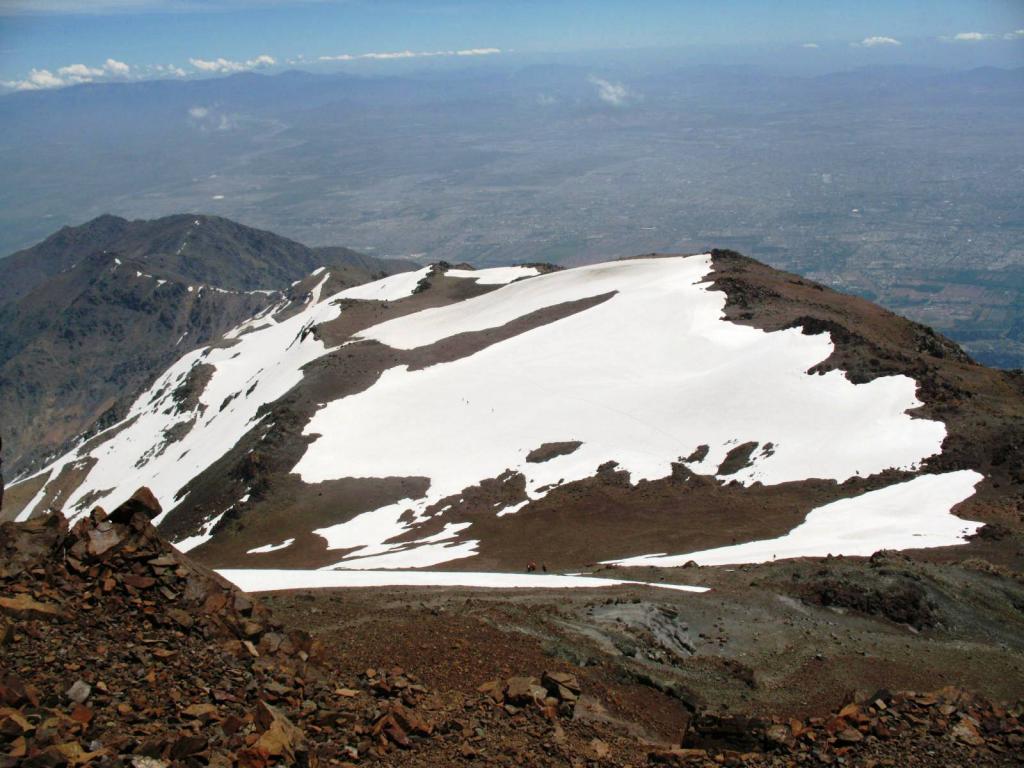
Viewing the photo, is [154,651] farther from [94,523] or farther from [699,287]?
[699,287]

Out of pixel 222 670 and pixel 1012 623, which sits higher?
pixel 222 670

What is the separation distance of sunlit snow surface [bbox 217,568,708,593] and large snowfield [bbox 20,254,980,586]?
0.59 metres

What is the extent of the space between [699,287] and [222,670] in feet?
177

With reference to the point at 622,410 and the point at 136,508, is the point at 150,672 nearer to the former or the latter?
the point at 136,508

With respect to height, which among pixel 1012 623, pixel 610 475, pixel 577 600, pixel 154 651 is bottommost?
pixel 610 475

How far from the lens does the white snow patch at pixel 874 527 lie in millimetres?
26812

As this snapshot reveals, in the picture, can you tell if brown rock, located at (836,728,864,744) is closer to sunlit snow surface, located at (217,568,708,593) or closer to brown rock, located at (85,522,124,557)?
sunlit snow surface, located at (217,568,708,593)

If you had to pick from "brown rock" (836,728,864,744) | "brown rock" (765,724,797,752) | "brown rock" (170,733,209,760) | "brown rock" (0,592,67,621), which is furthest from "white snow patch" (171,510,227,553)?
"brown rock" (836,728,864,744)

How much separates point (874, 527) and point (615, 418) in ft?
60.1

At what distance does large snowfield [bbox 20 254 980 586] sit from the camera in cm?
3183

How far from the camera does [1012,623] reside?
2022cm

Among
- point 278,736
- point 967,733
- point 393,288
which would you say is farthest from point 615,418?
point 393,288

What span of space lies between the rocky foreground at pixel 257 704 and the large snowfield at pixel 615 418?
1178 centimetres

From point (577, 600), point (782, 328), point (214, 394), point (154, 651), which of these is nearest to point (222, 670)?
point (154, 651)
